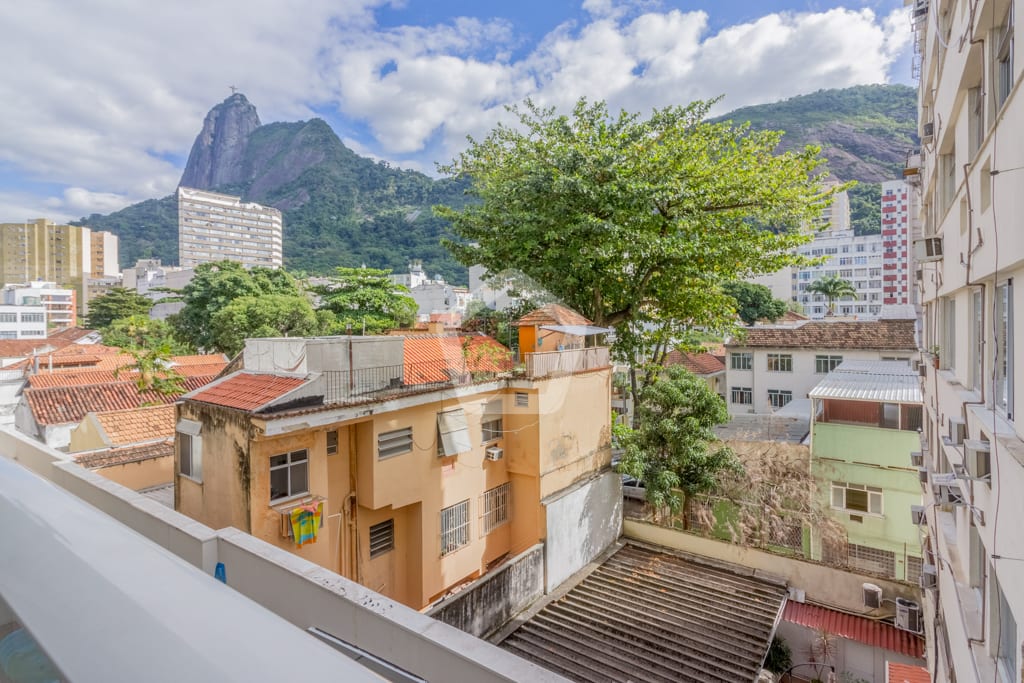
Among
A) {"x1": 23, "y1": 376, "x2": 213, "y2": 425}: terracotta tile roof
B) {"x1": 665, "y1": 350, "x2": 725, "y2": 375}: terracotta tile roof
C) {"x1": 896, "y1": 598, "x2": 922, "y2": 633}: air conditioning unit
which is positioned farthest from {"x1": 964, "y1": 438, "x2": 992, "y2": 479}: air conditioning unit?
{"x1": 665, "y1": 350, "x2": 725, "y2": 375}: terracotta tile roof

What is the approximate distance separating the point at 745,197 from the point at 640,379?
19.5ft

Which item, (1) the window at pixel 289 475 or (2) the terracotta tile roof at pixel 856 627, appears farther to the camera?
(2) the terracotta tile roof at pixel 856 627

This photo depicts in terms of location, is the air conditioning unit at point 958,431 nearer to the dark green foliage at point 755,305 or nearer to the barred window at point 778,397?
the barred window at point 778,397

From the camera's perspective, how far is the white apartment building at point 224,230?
68.6 meters

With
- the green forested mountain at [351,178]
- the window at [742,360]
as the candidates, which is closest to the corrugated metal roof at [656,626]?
the window at [742,360]

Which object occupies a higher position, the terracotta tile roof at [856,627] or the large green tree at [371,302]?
the large green tree at [371,302]

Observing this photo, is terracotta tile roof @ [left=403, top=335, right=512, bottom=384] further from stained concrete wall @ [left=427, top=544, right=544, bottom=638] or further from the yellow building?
stained concrete wall @ [left=427, top=544, right=544, bottom=638]

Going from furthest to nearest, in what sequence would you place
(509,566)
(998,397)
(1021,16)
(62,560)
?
(509,566) → (998,397) → (1021,16) → (62,560)

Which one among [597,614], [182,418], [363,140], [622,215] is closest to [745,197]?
[622,215]

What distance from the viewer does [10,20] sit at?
3.91 metres

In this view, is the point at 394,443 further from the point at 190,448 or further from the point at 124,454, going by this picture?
the point at 124,454

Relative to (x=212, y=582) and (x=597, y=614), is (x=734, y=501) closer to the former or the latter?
(x=597, y=614)

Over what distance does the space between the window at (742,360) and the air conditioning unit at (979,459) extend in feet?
64.9

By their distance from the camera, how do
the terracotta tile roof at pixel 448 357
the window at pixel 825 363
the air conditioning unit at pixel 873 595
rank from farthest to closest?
the window at pixel 825 363, the terracotta tile roof at pixel 448 357, the air conditioning unit at pixel 873 595
